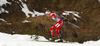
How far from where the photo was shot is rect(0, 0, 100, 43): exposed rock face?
43.3 ft

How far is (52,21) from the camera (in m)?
15.5

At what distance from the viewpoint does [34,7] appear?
70.2ft

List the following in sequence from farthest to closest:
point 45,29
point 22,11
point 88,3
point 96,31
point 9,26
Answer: point 22,11 < point 88,3 < point 9,26 < point 45,29 < point 96,31

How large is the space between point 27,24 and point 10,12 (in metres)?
5.36

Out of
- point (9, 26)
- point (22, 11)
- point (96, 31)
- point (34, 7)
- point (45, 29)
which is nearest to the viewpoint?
point (96, 31)

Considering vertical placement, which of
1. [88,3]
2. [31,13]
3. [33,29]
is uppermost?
[88,3]

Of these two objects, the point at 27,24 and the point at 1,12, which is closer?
the point at 27,24

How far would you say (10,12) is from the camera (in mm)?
18984

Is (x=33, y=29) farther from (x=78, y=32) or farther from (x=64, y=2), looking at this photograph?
(x=64, y=2)

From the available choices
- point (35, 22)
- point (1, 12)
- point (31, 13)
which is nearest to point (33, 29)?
point (35, 22)

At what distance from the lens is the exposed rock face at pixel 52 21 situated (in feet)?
43.3

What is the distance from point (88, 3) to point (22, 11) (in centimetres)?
1211

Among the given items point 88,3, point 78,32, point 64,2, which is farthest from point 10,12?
point 88,3

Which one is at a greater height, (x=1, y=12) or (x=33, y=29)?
(x=1, y=12)
